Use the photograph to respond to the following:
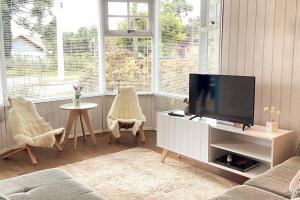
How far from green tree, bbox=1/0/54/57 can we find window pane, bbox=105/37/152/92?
108 centimetres

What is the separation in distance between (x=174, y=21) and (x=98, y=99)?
1.81 meters

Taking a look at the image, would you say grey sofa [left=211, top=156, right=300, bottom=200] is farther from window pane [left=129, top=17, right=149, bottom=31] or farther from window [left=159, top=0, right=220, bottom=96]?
window pane [left=129, top=17, right=149, bottom=31]

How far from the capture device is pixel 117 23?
17.5 feet

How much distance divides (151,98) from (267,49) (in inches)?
98.6

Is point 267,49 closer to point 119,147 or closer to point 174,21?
point 174,21

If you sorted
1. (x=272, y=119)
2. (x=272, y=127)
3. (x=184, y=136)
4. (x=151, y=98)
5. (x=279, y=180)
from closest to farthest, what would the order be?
(x=279, y=180)
(x=272, y=127)
(x=272, y=119)
(x=184, y=136)
(x=151, y=98)

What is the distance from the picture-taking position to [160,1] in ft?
17.1

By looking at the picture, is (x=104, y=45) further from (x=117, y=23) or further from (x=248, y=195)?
(x=248, y=195)

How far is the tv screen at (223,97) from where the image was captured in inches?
128

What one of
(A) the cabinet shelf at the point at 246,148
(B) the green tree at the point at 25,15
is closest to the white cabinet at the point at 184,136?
(A) the cabinet shelf at the point at 246,148

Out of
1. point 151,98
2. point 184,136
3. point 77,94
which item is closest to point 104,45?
point 77,94

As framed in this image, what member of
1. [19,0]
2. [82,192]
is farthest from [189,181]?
[19,0]

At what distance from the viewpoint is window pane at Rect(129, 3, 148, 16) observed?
5.29 metres

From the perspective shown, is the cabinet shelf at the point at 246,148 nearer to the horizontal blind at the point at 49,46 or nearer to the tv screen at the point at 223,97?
the tv screen at the point at 223,97
